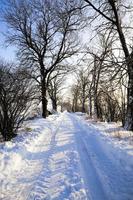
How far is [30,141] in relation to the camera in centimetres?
996

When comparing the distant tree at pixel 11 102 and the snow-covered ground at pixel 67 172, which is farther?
the distant tree at pixel 11 102

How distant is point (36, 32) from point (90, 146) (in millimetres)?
16966

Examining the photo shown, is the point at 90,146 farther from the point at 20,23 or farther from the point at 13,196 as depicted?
the point at 20,23

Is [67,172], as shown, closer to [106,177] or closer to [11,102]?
[106,177]

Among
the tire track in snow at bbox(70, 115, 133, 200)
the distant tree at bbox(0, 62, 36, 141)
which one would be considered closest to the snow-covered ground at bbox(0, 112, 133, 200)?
the tire track in snow at bbox(70, 115, 133, 200)

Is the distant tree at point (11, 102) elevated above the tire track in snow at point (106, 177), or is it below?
above

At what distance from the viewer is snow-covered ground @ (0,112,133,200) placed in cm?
481

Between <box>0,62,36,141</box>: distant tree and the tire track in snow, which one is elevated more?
<box>0,62,36,141</box>: distant tree

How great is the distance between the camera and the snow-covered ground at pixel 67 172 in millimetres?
4809

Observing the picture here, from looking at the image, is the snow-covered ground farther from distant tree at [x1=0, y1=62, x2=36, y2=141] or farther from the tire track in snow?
distant tree at [x1=0, y1=62, x2=36, y2=141]

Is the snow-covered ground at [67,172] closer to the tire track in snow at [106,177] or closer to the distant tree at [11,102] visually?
the tire track in snow at [106,177]

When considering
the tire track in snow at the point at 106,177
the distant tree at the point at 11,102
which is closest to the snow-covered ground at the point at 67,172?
the tire track in snow at the point at 106,177

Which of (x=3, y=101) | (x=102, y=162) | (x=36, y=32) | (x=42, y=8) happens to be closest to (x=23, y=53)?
(x=36, y=32)

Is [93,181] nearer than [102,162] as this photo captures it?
Yes
